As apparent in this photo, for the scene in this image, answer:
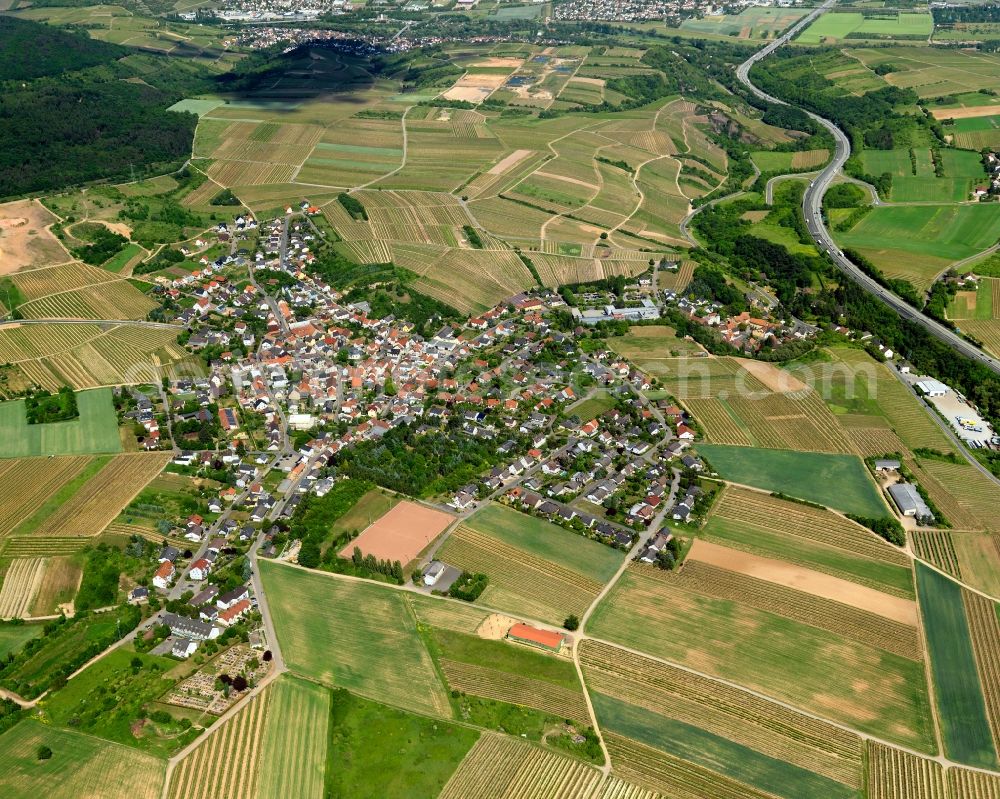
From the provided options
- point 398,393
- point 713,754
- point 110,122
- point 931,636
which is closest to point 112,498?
point 398,393

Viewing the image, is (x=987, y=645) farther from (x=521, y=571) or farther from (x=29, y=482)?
(x=29, y=482)

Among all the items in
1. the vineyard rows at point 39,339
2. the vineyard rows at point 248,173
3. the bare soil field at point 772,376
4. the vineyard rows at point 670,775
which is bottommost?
the vineyard rows at point 670,775

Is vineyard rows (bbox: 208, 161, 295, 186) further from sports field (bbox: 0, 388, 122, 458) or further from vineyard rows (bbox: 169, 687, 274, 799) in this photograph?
vineyard rows (bbox: 169, 687, 274, 799)

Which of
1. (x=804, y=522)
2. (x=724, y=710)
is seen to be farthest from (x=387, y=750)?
(x=804, y=522)

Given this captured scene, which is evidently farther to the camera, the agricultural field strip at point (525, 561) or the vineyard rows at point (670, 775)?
the agricultural field strip at point (525, 561)

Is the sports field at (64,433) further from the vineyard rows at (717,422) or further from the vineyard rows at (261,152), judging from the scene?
the vineyard rows at (261,152)

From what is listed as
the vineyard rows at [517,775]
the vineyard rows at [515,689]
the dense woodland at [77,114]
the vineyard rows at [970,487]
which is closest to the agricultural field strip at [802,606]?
the vineyard rows at [515,689]
